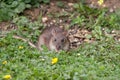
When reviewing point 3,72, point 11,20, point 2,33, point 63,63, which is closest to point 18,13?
point 11,20

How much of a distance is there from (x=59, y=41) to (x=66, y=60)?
3.93 feet

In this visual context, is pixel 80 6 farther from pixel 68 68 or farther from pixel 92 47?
pixel 68 68

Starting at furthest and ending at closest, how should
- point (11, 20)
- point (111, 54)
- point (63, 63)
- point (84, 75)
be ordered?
point (11, 20), point (111, 54), point (63, 63), point (84, 75)

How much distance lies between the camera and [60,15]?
916cm

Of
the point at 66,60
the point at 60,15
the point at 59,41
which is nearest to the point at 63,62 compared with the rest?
the point at 66,60

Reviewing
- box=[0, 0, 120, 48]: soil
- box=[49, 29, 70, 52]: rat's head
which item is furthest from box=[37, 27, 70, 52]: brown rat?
box=[0, 0, 120, 48]: soil

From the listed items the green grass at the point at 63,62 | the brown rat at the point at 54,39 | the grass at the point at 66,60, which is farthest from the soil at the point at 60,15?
the green grass at the point at 63,62

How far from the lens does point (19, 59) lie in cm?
708

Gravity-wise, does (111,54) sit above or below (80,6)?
below

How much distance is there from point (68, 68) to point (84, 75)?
428 millimetres

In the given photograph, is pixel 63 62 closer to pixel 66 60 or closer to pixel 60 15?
pixel 66 60

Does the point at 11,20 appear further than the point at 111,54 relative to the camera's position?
Yes

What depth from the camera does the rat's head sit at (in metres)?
8.12

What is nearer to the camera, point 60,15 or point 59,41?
point 59,41
